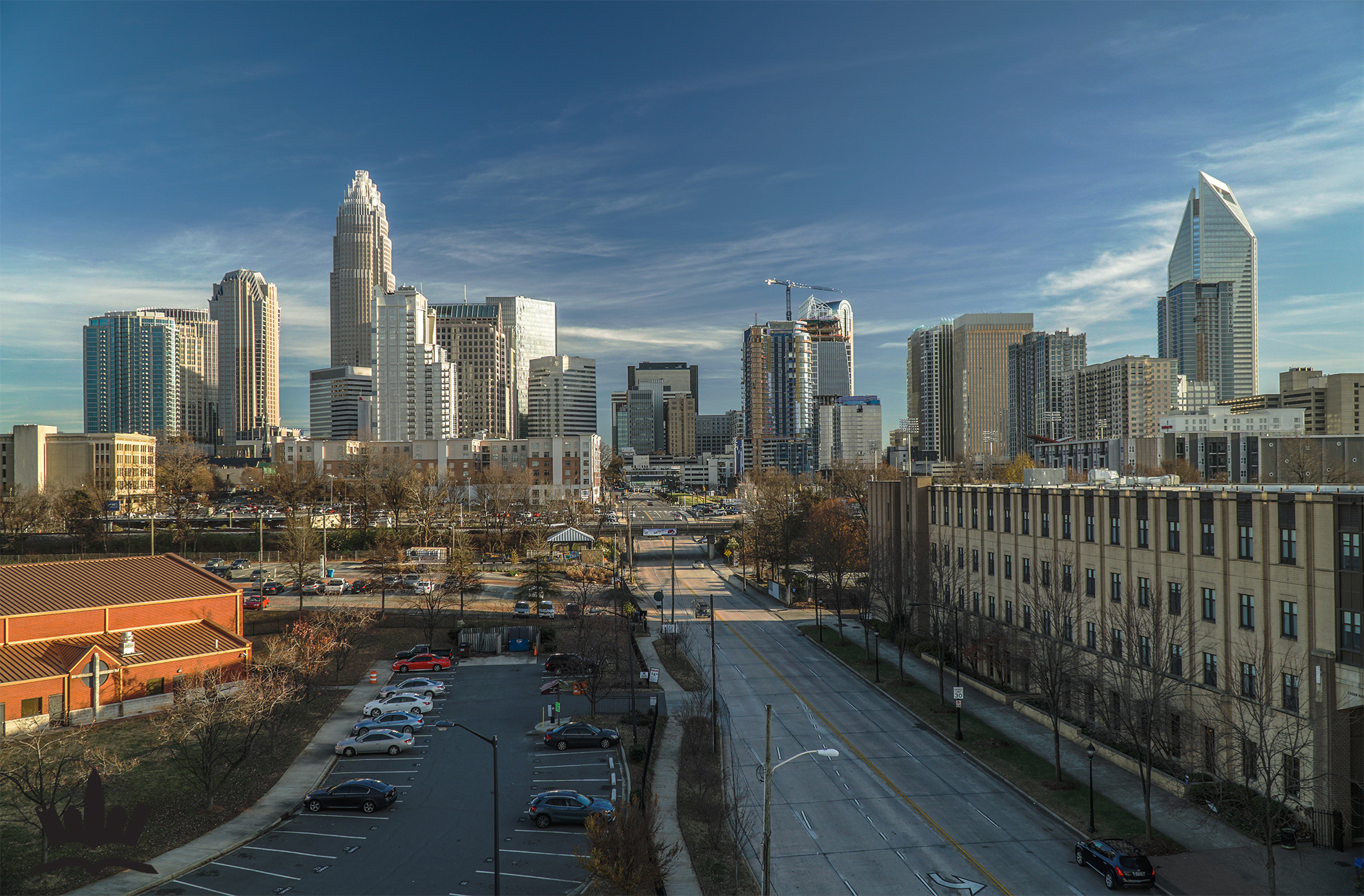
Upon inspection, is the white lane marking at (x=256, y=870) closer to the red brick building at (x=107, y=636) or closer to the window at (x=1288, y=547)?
the red brick building at (x=107, y=636)

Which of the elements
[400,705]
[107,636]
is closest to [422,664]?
[400,705]

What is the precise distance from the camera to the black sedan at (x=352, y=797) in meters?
33.9

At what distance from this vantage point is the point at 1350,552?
29.7 meters

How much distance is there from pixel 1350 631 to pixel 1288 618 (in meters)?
2.57

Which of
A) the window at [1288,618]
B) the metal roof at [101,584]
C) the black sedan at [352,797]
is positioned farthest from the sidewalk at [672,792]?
the metal roof at [101,584]

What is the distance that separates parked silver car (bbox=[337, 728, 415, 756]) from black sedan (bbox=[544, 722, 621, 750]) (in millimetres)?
7320

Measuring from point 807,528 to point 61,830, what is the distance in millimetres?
94623

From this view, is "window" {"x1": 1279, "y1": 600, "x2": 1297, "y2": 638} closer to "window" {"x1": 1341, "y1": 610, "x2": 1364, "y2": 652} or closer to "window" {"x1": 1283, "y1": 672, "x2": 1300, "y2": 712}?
"window" {"x1": 1283, "y1": 672, "x2": 1300, "y2": 712}

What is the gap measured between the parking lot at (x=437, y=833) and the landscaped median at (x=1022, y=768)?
18392 mm

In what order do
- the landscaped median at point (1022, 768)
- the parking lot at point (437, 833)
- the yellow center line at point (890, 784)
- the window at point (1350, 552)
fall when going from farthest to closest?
1. the landscaped median at point (1022, 768)
2. the window at point (1350, 552)
3. the yellow center line at point (890, 784)
4. the parking lot at point (437, 833)

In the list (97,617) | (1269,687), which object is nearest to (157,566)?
(97,617)

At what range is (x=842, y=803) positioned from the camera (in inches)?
1379

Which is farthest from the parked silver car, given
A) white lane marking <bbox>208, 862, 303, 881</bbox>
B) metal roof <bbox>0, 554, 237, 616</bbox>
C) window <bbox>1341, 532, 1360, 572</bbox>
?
window <bbox>1341, 532, 1360, 572</bbox>

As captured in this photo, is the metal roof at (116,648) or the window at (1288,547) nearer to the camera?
the window at (1288,547)
